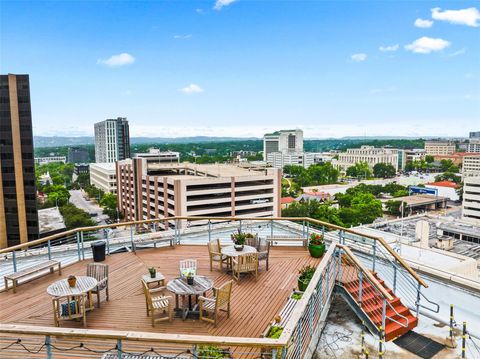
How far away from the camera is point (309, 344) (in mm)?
5594

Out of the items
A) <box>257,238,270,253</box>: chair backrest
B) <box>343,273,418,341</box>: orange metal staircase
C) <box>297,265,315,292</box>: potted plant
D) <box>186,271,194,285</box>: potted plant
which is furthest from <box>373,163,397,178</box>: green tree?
<box>186,271,194,285</box>: potted plant

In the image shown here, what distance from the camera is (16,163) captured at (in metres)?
42.3

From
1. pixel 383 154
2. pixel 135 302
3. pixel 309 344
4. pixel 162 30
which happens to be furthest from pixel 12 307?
pixel 383 154

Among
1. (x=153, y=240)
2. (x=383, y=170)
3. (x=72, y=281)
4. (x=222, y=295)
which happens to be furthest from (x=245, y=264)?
(x=383, y=170)

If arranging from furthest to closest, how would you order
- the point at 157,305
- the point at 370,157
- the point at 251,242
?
the point at 370,157 → the point at 251,242 → the point at 157,305

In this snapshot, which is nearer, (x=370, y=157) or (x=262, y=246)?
(x=262, y=246)

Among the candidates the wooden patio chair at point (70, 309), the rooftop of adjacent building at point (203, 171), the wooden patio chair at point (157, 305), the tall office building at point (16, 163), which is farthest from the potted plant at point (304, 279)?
the rooftop of adjacent building at point (203, 171)

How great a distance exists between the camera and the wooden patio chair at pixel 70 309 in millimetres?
6336

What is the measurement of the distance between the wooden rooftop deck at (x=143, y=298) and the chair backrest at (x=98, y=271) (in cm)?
54

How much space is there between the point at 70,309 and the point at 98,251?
3584 millimetres

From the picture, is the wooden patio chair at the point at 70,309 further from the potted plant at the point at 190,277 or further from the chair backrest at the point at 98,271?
the potted plant at the point at 190,277

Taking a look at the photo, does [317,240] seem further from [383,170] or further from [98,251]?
[383,170]

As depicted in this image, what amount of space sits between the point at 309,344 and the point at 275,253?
16.4ft

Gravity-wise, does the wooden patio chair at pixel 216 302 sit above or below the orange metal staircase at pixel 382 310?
above
